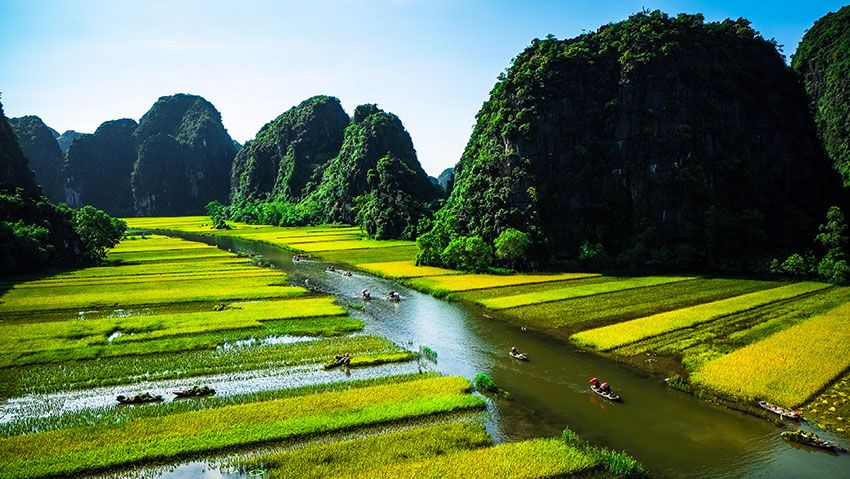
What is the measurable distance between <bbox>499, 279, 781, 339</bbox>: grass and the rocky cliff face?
77961 millimetres

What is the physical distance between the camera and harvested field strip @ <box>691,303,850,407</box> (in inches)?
1009

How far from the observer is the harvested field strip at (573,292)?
45.3 metres

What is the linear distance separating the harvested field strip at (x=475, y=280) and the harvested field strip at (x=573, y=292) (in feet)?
17.0

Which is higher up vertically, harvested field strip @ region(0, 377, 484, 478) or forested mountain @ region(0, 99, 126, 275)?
forested mountain @ region(0, 99, 126, 275)

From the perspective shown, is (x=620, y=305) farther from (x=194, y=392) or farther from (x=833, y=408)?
(x=194, y=392)

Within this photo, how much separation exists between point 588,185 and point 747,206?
2041 centimetres

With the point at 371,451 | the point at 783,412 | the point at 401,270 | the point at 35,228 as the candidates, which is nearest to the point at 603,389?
the point at 783,412

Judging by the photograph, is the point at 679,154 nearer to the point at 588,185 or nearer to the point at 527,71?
the point at 588,185

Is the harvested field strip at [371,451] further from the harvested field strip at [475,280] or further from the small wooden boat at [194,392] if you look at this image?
the harvested field strip at [475,280]

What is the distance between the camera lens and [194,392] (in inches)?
1013

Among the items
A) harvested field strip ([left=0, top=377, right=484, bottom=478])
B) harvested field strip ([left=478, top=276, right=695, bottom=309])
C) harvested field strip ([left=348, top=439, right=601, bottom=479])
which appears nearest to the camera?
harvested field strip ([left=348, top=439, right=601, bottom=479])

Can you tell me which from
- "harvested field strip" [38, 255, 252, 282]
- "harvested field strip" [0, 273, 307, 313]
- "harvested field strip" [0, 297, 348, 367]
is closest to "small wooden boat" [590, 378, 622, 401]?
"harvested field strip" [0, 297, 348, 367]

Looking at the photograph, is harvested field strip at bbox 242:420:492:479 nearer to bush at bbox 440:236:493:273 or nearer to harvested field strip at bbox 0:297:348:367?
harvested field strip at bbox 0:297:348:367

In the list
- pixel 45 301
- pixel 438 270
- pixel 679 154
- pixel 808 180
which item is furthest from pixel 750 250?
pixel 45 301
